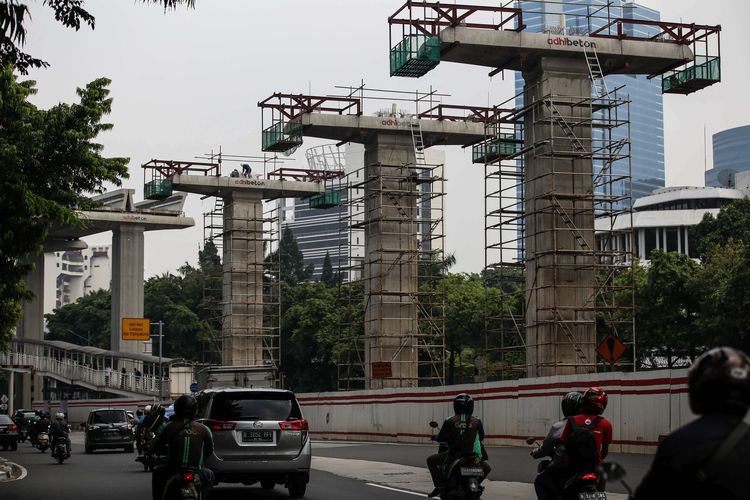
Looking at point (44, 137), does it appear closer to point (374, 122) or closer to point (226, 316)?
point (374, 122)

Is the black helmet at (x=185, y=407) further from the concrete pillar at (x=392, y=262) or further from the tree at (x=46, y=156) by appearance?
the concrete pillar at (x=392, y=262)

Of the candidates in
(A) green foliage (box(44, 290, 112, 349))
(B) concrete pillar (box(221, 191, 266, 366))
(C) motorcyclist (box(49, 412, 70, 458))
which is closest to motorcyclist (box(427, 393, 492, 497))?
(C) motorcyclist (box(49, 412, 70, 458))

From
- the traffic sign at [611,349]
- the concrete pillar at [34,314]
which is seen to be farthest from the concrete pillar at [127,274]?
the traffic sign at [611,349]

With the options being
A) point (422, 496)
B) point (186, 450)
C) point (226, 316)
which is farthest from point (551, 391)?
point (226, 316)

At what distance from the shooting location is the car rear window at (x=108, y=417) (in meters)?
41.5

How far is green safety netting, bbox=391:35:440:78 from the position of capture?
44.5 meters

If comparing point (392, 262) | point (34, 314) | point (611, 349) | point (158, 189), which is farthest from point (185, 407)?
point (34, 314)

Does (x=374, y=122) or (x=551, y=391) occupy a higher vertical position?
(x=374, y=122)

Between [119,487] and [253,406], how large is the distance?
5.26m

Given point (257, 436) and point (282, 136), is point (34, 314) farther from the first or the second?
point (257, 436)

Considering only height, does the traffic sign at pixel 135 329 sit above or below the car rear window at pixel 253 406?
above

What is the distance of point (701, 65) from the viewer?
155ft

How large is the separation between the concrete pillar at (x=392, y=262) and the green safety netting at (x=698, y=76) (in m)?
15.1

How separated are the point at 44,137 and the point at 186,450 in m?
17.1
